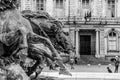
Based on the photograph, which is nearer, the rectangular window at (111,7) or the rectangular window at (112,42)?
the rectangular window at (112,42)

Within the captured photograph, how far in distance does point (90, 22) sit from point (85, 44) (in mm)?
3357

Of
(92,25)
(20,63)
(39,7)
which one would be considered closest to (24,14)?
(20,63)

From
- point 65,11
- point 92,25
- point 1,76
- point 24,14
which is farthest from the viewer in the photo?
point 65,11

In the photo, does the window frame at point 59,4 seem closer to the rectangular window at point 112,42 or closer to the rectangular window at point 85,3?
the rectangular window at point 85,3

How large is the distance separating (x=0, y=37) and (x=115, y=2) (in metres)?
37.8

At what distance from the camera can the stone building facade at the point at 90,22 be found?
4231cm

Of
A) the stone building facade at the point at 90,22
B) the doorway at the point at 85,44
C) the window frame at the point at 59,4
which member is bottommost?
the doorway at the point at 85,44

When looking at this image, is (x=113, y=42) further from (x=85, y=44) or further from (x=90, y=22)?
(x=90, y=22)

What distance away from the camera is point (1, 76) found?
801 cm

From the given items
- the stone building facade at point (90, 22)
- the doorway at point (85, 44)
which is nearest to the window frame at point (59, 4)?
the stone building facade at point (90, 22)

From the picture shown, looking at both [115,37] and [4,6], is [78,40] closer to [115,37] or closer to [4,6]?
[115,37]

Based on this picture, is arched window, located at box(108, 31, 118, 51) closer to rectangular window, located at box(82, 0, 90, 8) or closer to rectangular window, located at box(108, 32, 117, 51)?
rectangular window, located at box(108, 32, 117, 51)

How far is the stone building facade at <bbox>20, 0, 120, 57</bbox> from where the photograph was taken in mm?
42312

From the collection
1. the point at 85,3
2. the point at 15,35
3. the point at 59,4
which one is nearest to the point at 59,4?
the point at 59,4
